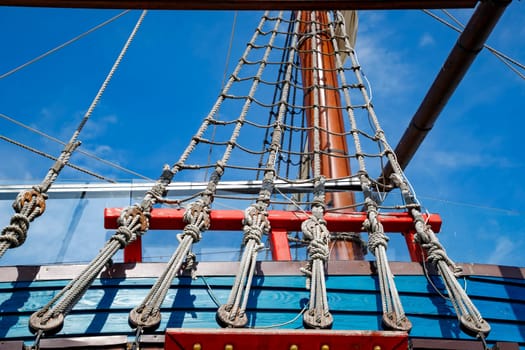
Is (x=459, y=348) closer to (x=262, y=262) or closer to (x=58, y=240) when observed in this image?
(x=262, y=262)

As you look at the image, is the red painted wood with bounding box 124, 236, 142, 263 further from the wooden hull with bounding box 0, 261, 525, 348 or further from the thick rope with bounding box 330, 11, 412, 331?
the thick rope with bounding box 330, 11, 412, 331

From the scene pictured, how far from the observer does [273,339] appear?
5.36 feet

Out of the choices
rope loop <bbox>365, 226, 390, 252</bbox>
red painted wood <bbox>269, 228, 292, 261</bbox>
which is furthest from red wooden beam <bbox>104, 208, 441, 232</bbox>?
rope loop <bbox>365, 226, 390, 252</bbox>

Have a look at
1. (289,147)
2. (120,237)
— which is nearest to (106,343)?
(120,237)

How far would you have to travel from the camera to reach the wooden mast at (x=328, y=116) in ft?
15.2

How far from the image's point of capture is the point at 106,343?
1.94 metres

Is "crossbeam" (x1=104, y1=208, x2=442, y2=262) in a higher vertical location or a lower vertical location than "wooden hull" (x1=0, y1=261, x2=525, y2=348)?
higher

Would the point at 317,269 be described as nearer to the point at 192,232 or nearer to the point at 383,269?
the point at 383,269

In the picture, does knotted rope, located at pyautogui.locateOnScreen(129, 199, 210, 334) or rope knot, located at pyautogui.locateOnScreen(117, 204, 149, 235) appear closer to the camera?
knotted rope, located at pyautogui.locateOnScreen(129, 199, 210, 334)

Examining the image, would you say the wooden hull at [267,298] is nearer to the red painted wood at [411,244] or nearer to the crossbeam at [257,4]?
the red painted wood at [411,244]

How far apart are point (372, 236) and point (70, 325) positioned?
5.34ft

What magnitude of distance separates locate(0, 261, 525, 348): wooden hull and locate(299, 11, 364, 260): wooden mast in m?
1.65

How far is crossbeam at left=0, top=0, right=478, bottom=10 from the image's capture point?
2.51 metres

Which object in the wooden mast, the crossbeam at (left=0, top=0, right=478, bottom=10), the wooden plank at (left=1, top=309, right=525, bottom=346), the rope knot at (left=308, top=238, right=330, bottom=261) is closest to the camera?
the wooden plank at (left=1, top=309, right=525, bottom=346)
